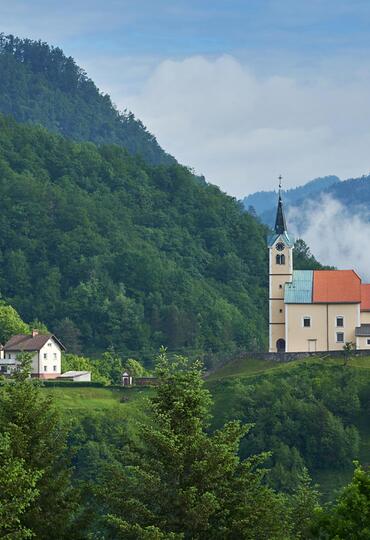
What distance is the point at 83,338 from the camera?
437 ft

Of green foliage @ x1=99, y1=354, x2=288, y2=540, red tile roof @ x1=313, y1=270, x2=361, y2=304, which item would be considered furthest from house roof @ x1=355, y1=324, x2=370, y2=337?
green foliage @ x1=99, y1=354, x2=288, y2=540

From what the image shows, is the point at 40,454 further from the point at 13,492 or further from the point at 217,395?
the point at 217,395

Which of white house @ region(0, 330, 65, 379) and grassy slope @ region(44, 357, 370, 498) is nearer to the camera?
grassy slope @ region(44, 357, 370, 498)

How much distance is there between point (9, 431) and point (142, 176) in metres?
126

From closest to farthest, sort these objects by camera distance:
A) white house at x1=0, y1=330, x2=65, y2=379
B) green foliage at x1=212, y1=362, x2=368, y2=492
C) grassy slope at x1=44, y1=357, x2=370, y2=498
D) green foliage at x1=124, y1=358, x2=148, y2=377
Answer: green foliage at x1=212, y1=362, x2=368, y2=492 < grassy slope at x1=44, y1=357, x2=370, y2=498 < white house at x1=0, y1=330, x2=65, y2=379 < green foliage at x1=124, y1=358, x2=148, y2=377

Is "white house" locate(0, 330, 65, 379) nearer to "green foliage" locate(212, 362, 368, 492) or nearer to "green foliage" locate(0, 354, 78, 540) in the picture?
"green foliage" locate(212, 362, 368, 492)

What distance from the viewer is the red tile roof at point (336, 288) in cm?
9319

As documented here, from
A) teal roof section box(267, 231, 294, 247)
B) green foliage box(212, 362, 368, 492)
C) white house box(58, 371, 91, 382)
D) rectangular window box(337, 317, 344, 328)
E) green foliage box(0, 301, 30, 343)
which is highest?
teal roof section box(267, 231, 294, 247)

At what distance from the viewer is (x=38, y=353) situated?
10050cm

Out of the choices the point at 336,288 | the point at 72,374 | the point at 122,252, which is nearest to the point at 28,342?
the point at 72,374

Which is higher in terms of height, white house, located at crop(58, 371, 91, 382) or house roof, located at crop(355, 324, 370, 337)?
house roof, located at crop(355, 324, 370, 337)

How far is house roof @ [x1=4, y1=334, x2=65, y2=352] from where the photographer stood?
10131 centimetres

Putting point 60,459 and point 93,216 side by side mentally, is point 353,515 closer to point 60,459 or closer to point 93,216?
point 60,459

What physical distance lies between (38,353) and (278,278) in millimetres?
16428
